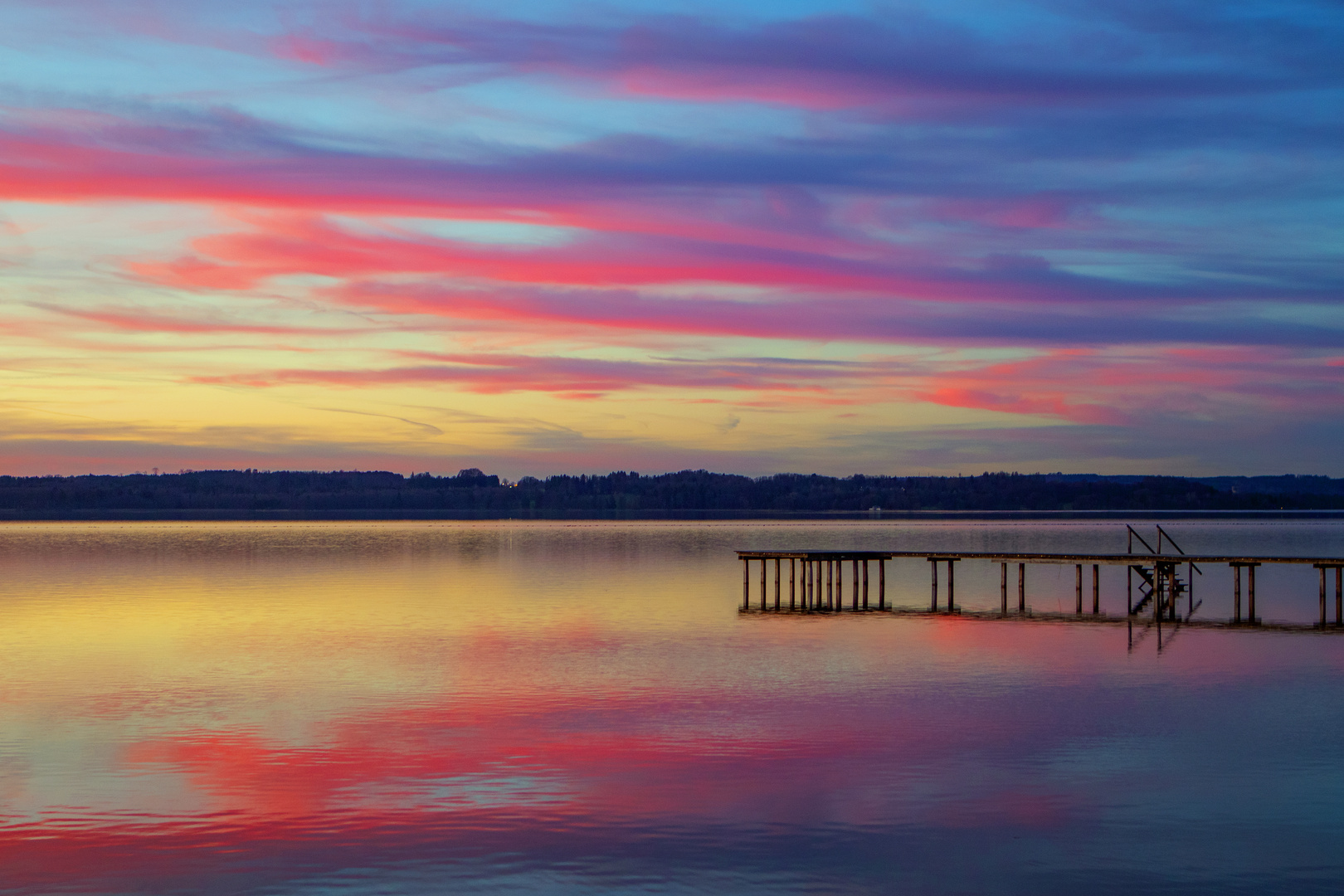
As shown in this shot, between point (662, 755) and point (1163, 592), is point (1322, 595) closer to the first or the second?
point (1163, 592)

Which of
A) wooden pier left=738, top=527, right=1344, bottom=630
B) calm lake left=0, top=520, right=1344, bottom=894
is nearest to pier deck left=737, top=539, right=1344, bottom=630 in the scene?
wooden pier left=738, top=527, right=1344, bottom=630

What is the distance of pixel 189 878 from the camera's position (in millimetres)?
12320

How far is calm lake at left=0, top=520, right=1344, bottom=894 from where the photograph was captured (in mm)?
12703

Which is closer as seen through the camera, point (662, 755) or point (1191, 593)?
point (662, 755)

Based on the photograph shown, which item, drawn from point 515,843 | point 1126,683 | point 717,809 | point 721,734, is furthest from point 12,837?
point 1126,683

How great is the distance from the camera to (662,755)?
18016 millimetres

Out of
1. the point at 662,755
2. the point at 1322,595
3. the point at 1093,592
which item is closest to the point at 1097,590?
the point at 1093,592

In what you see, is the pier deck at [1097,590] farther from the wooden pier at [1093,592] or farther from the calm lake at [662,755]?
the calm lake at [662,755]

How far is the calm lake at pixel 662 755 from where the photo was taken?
12.7 m

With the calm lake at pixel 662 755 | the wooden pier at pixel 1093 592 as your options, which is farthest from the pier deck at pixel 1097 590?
the calm lake at pixel 662 755

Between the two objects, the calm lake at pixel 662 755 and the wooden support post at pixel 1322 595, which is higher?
the wooden support post at pixel 1322 595

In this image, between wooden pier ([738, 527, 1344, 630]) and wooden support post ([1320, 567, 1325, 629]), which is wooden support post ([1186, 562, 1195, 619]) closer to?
wooden pier ([738, 527, 1344, 630])

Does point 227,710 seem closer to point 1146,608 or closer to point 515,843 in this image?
point 515,843

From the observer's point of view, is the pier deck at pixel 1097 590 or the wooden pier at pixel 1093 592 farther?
the wooden pier at pixel 1093 592
